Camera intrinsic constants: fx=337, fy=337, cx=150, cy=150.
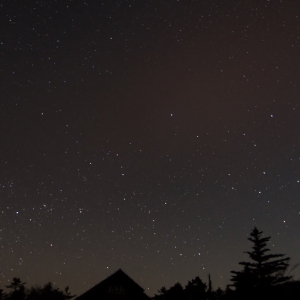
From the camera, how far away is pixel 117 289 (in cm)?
3434

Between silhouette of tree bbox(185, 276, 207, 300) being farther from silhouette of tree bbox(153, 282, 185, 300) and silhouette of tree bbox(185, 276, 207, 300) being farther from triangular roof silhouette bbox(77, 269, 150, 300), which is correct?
triangular roof silhouette bbox(77, 269, 150, 300)

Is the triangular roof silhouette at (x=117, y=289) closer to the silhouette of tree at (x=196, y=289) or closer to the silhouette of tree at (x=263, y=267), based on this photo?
the silhouette of tree at (x=263, y=267)

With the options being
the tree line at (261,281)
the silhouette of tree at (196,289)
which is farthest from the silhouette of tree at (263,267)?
the silhouette of tree at (196,289)

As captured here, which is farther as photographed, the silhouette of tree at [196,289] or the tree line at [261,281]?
the silhouette of tree at [196,289]

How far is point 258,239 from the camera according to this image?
3691cm

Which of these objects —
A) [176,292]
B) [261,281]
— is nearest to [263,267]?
[261,281]

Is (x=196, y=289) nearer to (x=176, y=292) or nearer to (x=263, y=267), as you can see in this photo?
(x=176, y=292)

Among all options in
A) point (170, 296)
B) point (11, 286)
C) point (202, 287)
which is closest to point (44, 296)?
point (11, 286)

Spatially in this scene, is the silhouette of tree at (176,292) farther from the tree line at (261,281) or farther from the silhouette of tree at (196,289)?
the tree line at (261,281)

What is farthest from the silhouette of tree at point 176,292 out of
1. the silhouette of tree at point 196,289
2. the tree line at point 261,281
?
the tree line at point 261,281

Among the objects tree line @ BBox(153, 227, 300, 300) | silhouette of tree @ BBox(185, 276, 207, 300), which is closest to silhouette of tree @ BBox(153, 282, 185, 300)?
silhouette of tree @ BBox(185, 276, 207, 300)

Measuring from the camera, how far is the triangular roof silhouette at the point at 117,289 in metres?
33.7

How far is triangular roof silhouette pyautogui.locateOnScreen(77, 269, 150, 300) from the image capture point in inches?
1326

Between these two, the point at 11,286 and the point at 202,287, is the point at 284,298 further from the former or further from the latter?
the point at 11,286
